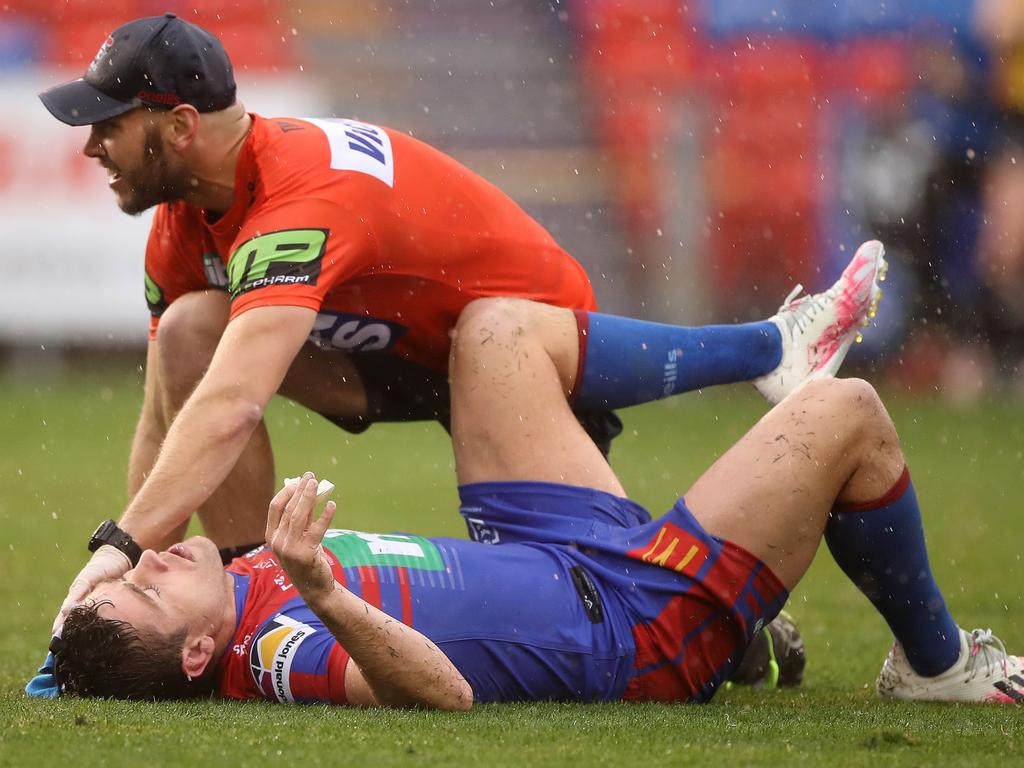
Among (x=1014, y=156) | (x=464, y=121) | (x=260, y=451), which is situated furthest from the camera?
(x=464, y=121)

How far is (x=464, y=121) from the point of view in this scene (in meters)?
15.5

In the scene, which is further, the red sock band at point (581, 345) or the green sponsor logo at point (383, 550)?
the red sock band at point (581, 345)

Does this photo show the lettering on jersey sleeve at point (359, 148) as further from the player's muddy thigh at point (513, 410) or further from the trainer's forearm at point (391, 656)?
the trainer's forearm at point (391, 656)

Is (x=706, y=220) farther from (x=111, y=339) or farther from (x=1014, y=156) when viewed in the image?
(x=111, y=339)

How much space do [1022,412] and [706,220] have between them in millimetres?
3212

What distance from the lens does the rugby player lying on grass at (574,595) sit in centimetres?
343

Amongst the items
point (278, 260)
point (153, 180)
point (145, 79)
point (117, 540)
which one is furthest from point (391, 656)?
point (145, 79)

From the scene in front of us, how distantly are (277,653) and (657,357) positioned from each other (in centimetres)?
152

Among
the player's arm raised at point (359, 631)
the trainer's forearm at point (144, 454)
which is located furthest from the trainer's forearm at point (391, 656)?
the trainer's forearm at point (144, 454)

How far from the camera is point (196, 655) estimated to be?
11.4 feet

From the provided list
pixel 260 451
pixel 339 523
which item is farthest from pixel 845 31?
pixel 260 451

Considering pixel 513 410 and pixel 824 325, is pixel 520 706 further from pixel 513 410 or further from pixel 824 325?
pixel 824 325

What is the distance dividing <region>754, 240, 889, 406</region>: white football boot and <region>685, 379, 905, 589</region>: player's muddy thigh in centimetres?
100

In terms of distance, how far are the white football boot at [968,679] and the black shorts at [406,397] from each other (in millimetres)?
1159
